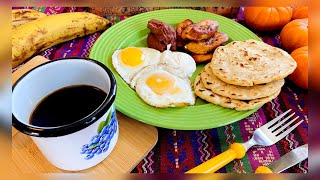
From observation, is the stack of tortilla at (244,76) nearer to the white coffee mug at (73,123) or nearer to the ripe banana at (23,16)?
the white coffee mug at (73,123)

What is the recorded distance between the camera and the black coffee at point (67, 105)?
1.90 ft

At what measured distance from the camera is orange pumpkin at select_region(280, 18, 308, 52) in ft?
3.09

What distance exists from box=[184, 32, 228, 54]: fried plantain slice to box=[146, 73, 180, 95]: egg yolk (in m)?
0.16

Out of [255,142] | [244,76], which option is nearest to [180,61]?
[244,76]

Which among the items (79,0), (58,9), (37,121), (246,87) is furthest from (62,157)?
(58,9)

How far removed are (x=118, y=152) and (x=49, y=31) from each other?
19.4 inches

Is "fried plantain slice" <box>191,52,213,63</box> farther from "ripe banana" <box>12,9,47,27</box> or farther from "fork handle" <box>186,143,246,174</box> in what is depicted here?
"ripe banana" <box>12,9,47,27</box>

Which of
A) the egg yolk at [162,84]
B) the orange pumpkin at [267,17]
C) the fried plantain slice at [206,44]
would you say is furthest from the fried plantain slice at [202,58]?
the orange pumpkin at [267,17]

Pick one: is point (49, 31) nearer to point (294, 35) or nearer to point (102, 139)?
point (102, 139)

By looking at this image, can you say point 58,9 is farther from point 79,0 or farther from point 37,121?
point 37,121

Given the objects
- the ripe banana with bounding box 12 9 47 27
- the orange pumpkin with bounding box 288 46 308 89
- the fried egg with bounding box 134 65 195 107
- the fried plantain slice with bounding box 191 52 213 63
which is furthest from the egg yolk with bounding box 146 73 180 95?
the ripe banana with bounding box 12 9 47 27

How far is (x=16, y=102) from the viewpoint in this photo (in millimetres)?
566

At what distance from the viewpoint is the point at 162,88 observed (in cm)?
77

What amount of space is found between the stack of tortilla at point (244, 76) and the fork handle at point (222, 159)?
0.10m
